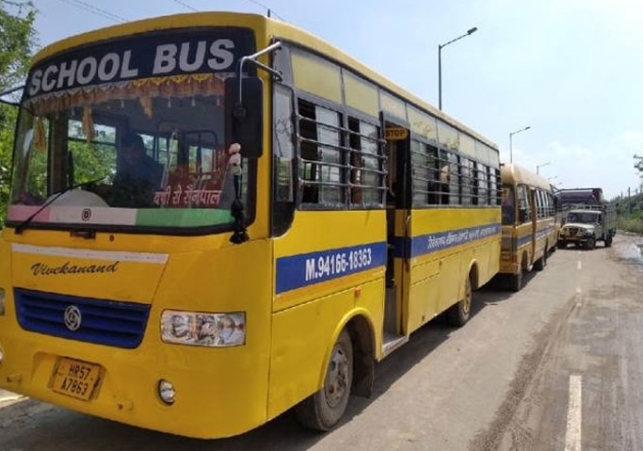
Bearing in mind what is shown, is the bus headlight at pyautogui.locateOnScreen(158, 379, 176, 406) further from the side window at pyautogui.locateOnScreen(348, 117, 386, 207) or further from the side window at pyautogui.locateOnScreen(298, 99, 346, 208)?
the side window at pyautogui.locateOnScreen(348, 117, 386, 207)

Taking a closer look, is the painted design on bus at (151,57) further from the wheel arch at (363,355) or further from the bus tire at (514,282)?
the bus tire at (514,282)

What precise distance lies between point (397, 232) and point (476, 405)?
196 centimetres

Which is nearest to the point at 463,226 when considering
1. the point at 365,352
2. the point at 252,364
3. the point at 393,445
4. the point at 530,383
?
the point at 530,383

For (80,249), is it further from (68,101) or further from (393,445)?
(393,445)

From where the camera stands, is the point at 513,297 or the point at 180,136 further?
the point at 513,297

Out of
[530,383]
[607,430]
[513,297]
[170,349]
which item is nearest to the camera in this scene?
[170,349]

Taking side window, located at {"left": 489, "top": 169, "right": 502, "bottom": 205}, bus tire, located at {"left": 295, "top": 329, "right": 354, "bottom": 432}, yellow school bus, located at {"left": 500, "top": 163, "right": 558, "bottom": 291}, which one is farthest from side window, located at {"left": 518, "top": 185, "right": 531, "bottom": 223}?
bus tire, located at {"left": 295, "top": 329, "right": 354, "bottom": 432}

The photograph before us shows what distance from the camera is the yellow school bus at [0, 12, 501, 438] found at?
11.6 feet

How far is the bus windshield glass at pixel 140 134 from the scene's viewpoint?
372 centimetres

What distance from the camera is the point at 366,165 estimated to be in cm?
538

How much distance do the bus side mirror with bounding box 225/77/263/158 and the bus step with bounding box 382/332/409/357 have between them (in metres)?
3.01

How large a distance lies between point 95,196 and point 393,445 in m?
2.88

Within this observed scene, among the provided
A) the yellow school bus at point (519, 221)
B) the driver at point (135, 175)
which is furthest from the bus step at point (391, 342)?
the yellow school bus at point (519, 221)

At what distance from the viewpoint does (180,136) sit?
3.80 m
